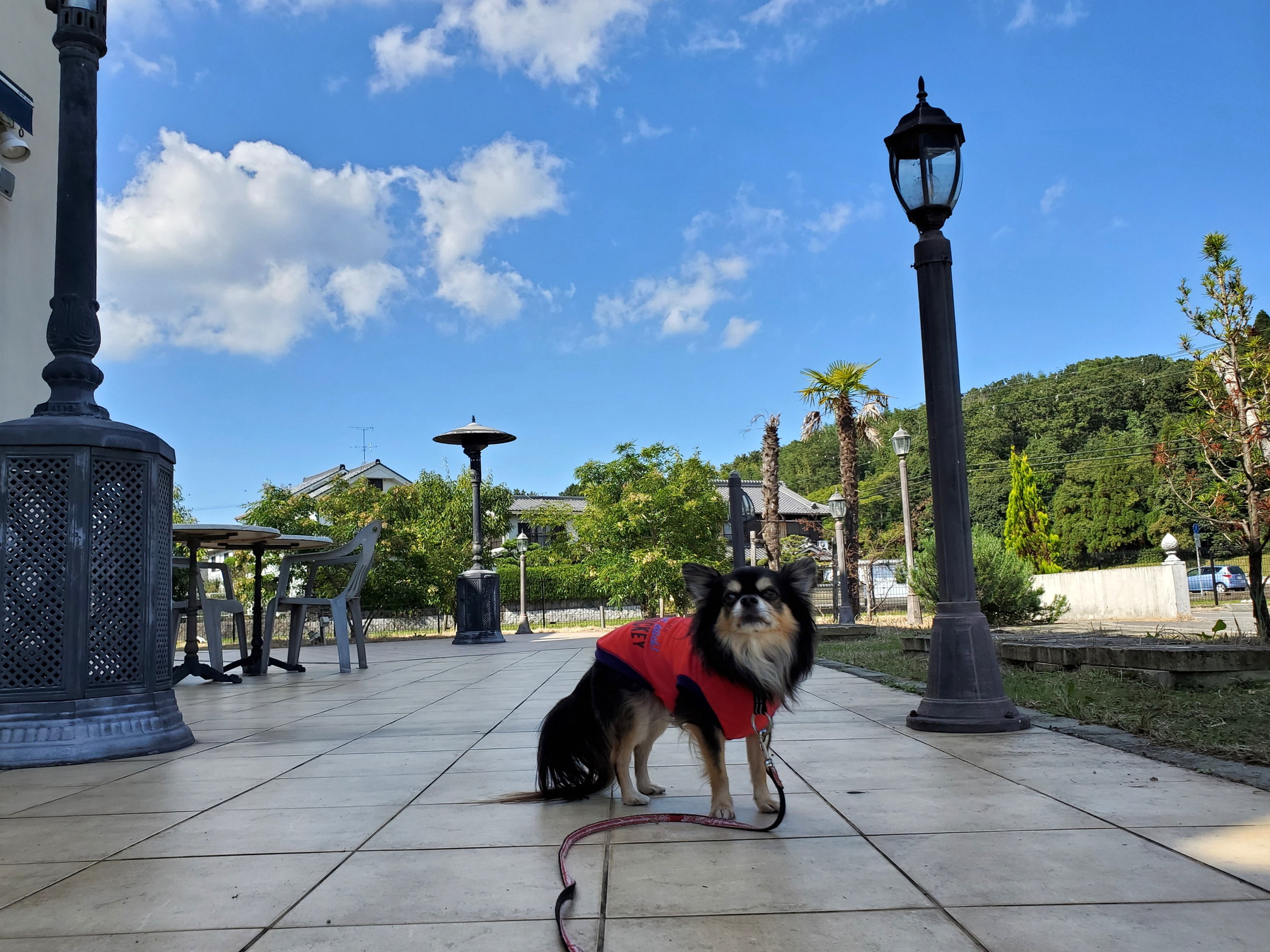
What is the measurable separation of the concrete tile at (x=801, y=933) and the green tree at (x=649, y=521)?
24756 millimetres

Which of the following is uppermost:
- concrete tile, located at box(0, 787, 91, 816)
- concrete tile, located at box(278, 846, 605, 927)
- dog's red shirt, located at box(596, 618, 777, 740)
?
dog's red shirt, located at box(596, 618, 777, 740)

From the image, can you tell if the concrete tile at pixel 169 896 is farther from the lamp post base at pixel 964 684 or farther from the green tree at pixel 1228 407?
the green tree at pixel 1228 407

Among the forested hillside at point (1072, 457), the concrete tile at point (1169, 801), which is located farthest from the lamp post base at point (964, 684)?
the forested hillside at point (1072, 457)

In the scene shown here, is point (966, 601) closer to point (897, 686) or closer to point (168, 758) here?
point (897, 686)

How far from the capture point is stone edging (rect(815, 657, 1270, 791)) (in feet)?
10.4

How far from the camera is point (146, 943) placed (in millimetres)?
1813

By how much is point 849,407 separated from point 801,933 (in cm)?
2514

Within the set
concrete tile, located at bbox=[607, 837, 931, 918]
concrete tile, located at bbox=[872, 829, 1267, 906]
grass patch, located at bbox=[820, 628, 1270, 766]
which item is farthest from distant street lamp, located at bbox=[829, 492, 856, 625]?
concrete tile, located at bbox=[607, 837, 931, 918]

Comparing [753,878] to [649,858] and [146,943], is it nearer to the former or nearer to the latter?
[649,858]

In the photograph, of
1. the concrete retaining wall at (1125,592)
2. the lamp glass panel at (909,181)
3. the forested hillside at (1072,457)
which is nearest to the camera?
the lamp glass panel at (909,181)

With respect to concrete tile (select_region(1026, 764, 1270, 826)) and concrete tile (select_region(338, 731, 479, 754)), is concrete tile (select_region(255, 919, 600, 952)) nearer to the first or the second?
concrete tile (select_region(1026, 764, 1270, 826))

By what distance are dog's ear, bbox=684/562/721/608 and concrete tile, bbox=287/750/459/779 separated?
1511 mm

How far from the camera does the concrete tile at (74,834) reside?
2.52 m

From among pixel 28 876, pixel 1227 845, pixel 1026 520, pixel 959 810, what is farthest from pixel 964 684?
pixel 1026 520
